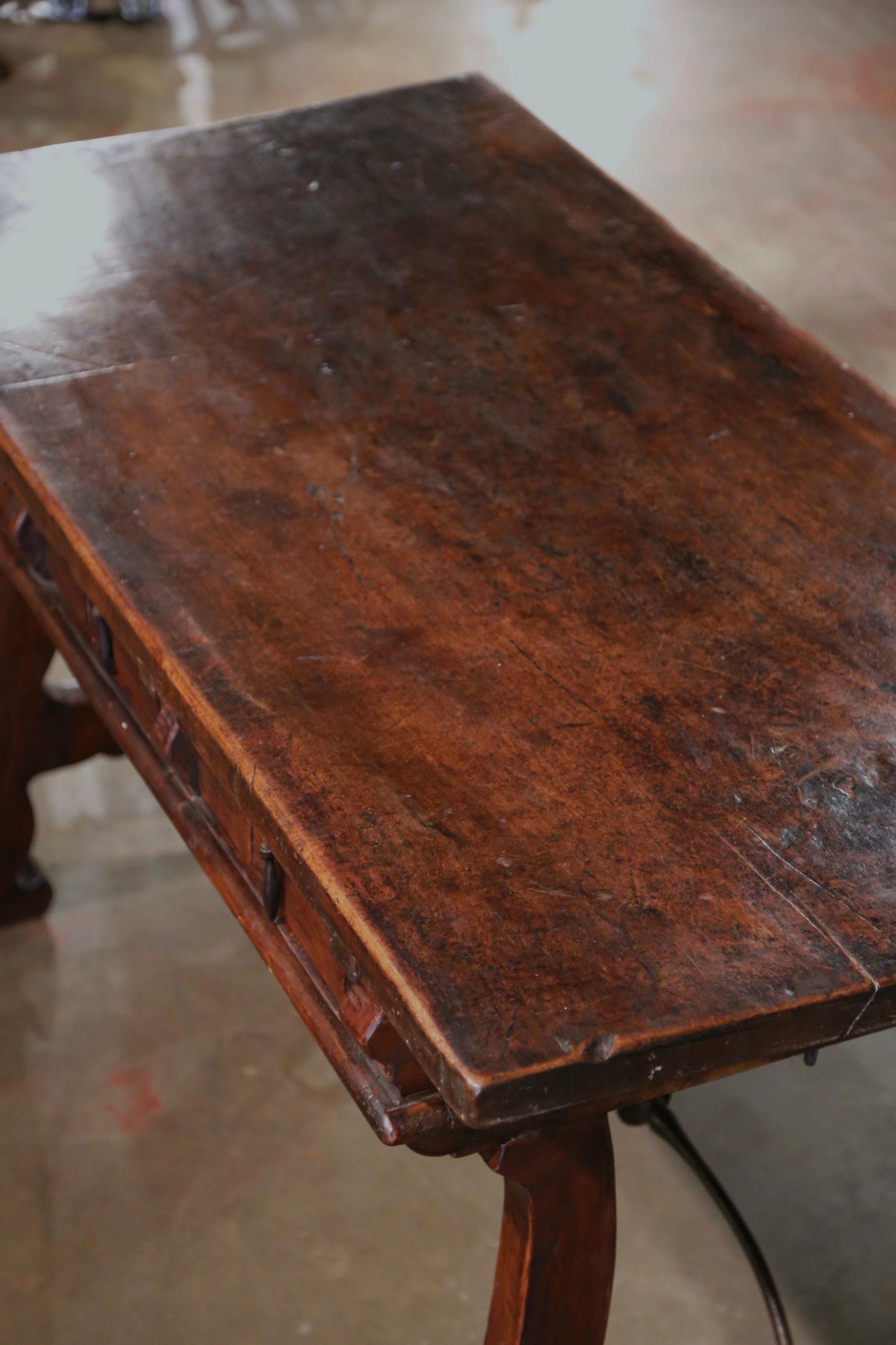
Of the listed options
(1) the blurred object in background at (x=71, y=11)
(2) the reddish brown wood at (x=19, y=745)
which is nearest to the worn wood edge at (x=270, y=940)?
(2) the reddish brown wood at (x=19, y=745)

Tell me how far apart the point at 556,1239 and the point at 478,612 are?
50 cm

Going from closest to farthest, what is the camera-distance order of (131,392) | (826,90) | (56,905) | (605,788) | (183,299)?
(605,788), (131,392), (183,299), (56,905), (826,90)

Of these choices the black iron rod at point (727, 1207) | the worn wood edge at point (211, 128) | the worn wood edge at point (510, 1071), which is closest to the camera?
the worn wood edge at point (510, 1071)

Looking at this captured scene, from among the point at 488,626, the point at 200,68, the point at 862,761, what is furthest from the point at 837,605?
the point at 200,68

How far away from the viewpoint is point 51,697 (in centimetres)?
197

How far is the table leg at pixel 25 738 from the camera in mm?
1898

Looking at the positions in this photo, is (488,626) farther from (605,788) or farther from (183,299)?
(183,299)

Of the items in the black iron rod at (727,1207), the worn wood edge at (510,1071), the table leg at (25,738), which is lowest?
the black iron rod at (727,1207)

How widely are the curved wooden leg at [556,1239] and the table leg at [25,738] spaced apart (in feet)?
3.29

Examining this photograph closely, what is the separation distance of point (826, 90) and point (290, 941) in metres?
4.27

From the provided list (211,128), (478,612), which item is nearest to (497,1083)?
(478,612)

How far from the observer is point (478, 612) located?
1.26m

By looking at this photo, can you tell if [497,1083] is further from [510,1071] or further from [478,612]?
[478,612]

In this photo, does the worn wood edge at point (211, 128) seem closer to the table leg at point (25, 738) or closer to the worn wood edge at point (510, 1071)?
the table leg at point (25, 738)
